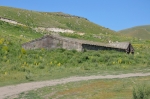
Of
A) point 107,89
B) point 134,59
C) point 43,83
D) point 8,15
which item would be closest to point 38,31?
point 8,15

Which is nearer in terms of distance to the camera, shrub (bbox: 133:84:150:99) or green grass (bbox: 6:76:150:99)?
shrub (bbox: 133:84:150:99)

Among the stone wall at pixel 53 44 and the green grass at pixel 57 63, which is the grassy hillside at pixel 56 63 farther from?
the stone wall at pixel 53 44

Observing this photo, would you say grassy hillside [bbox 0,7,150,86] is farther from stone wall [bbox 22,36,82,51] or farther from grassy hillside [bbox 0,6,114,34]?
grassy hillside [bbox 0,6,114,34]

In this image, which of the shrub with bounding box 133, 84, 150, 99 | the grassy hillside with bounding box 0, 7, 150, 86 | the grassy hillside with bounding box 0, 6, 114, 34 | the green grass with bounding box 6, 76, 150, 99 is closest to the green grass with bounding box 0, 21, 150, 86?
the grassy hillside with bounding box 0, 7, 150, 86

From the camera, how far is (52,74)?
89.7 feet

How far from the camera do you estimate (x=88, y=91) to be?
60.3 feet

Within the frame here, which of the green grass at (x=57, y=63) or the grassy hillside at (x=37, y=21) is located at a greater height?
the grassy hillside at (x=37, y=21)

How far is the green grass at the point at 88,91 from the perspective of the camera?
1683 cm

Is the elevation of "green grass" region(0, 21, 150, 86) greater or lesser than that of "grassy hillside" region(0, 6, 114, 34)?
lesser

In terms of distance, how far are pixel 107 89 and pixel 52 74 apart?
30.2 feet

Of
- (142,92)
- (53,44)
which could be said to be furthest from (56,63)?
(142,92)

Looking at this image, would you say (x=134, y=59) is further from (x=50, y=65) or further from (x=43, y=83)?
(x=43, y=83)

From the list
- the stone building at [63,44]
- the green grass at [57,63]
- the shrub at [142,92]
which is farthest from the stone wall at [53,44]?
the shrub at [142,92]

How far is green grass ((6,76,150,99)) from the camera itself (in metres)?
16.8
